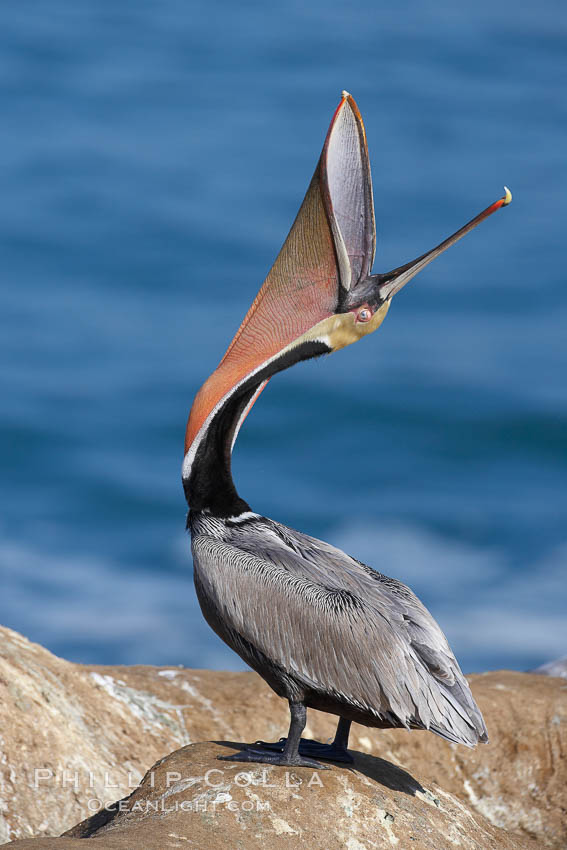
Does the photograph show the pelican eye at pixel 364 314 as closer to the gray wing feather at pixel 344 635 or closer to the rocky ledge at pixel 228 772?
the gray wing feather at pixel 344 635

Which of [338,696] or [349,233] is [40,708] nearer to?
[338,696]

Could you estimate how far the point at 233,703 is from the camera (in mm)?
9672

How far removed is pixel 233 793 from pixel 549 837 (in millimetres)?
4233

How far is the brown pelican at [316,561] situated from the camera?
6082 millimetres

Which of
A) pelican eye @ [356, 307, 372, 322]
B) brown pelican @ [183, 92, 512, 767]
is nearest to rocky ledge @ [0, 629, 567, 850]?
brown pelican @ [183, 92, 512, 767]

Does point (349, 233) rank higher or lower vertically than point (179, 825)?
higher

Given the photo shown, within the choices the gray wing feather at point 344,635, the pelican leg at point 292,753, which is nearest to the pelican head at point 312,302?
the gray wing feather at point 344,635

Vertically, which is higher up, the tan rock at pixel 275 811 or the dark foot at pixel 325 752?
the dark foot at pixel 325 752

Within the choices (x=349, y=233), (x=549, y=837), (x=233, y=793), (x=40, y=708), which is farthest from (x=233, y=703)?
(x=349, y=233)

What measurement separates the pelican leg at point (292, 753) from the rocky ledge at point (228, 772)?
6 cm

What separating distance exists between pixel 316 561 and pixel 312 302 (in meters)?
1.54

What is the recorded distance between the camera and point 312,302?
6.70 m

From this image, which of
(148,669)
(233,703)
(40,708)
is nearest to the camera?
(40,708)

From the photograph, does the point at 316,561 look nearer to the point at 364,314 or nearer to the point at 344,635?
the point at 344,635
